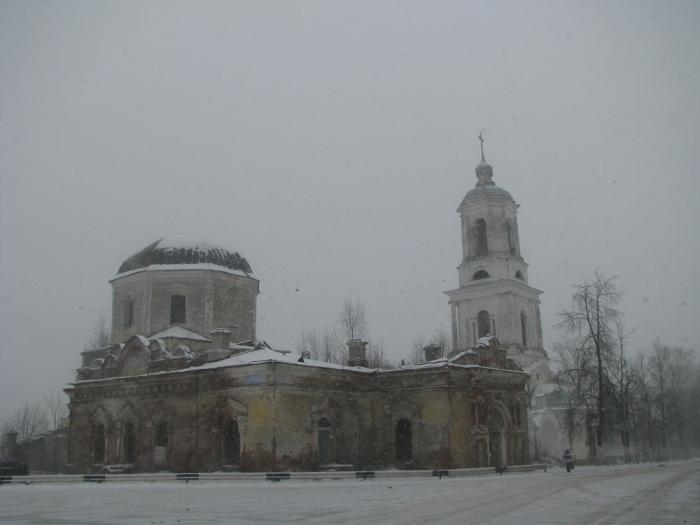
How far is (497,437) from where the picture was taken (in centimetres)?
3312

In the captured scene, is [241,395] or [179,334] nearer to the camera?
[241,395]

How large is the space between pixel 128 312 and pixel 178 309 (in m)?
2.72

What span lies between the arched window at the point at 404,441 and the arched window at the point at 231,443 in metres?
6.95

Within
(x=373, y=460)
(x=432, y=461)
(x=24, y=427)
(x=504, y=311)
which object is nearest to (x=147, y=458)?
(x=373, y=460)

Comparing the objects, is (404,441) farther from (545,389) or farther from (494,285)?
(545,389)

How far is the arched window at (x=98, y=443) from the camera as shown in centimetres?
3381

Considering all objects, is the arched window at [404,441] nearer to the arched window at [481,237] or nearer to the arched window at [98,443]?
the arched window at [98,443]

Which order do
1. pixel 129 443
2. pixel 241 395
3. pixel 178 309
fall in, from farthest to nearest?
pixel 178 309, pixel 129 443, pixel 241 395

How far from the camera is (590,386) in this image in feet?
130

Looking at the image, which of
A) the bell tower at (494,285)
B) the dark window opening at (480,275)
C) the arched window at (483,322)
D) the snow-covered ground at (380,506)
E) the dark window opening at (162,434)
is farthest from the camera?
the dark window opening at (480,275)

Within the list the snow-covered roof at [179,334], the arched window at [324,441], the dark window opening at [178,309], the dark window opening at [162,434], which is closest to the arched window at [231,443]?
the arched window at [324,441]

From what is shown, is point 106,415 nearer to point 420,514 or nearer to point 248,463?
point 248,463

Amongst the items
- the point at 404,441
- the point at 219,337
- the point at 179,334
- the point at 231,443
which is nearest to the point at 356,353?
the point at 404,441

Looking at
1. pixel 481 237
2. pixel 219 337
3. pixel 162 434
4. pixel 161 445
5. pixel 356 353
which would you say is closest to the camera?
pixel 161 445
